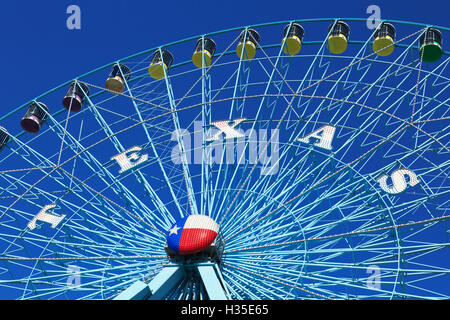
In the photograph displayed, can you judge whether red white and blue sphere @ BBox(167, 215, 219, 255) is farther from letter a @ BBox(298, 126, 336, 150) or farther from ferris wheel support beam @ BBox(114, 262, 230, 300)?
letter a @ BBox(298, 126, 336, 150)

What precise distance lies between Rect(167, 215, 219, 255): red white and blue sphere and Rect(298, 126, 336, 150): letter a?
5065 mm

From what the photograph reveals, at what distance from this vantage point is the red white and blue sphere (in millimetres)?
16922

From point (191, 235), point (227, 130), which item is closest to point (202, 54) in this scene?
point (227, 130)

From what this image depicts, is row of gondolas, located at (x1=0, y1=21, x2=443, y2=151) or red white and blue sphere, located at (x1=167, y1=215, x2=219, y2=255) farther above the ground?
row of gondolas, located at (x1=0, y1=21, x2=443, y2=151)

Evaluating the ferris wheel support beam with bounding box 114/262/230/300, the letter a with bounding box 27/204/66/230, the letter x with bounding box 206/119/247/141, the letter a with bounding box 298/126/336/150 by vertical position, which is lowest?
the ferris wheel support beam with bounding box 114/262/230/300

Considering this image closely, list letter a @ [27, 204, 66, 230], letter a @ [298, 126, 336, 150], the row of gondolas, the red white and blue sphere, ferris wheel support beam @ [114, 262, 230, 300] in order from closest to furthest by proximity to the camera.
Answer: ferris wheel support beam @ [114, 262, 230, 300] < the red white and blue sphere < letter a @ [298, 126, 336, 150] < letter a @ [27, 204, 66, 230] < the row of gondolas

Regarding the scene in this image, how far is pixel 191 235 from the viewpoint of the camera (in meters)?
17.1

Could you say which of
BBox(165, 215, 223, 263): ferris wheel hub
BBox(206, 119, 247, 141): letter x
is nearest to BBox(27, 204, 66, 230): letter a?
BBox(165, 215, 223, 263): ferris wheel hub

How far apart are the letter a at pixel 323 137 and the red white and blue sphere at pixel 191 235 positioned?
5065 mm

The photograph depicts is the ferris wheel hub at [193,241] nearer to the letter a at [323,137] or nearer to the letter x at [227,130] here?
the letter x at [227,130]

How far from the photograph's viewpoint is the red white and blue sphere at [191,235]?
55.5 feet
